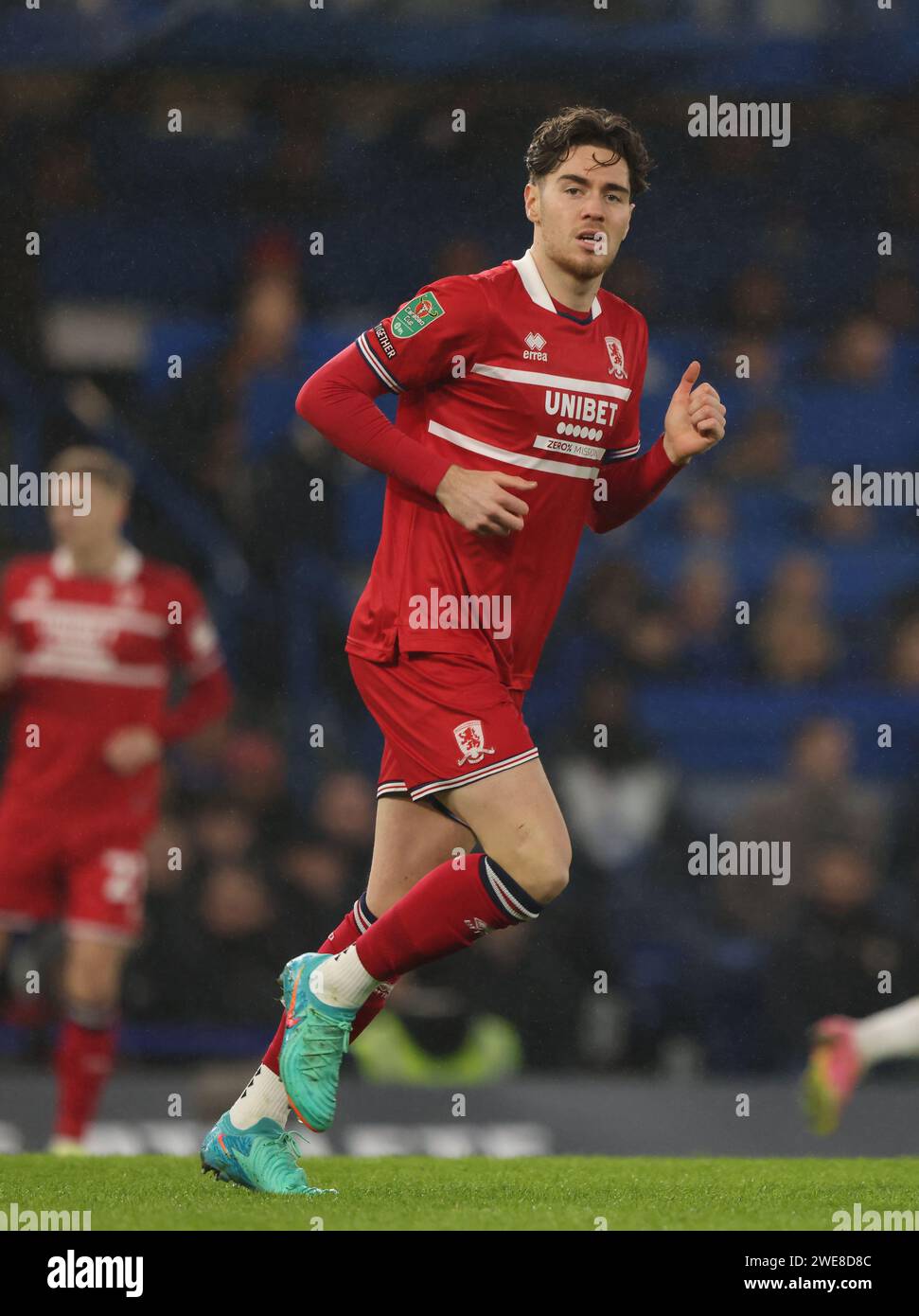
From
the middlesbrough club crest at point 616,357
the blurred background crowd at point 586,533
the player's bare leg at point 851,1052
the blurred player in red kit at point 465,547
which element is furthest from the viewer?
the blurred background crowd at point 586,533

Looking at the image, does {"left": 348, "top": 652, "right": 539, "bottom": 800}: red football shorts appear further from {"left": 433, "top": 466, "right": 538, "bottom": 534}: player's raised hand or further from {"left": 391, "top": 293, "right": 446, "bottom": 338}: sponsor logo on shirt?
{"left": 391, "top": 293, "right": 446, "bottom": 338}: sponsor logo on shirt

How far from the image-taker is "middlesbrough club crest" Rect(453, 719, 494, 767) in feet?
14.1

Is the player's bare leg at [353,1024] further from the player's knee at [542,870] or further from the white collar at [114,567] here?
the white collar at [114,567]

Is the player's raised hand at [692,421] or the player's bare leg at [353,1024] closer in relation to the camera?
the player's bare leg at [353,1024]

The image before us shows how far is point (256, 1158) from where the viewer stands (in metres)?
4.46

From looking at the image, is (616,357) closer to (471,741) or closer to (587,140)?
(587,140)

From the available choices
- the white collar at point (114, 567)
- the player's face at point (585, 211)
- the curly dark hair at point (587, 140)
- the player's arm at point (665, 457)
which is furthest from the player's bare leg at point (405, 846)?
the white collar at point (114, 567)

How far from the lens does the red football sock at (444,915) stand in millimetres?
4215

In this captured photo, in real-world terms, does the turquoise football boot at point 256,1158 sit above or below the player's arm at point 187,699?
below

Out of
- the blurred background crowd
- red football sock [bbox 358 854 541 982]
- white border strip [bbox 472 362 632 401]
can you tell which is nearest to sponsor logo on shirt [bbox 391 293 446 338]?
white border strip [bbox 472 362 632 401]

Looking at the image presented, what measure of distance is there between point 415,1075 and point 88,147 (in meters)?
4.35

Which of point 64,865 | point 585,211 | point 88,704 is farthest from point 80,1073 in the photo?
point 585,211

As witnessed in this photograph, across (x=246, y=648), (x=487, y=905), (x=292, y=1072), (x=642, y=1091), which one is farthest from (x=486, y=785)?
(x=246, y=648)

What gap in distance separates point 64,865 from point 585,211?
390 cm
